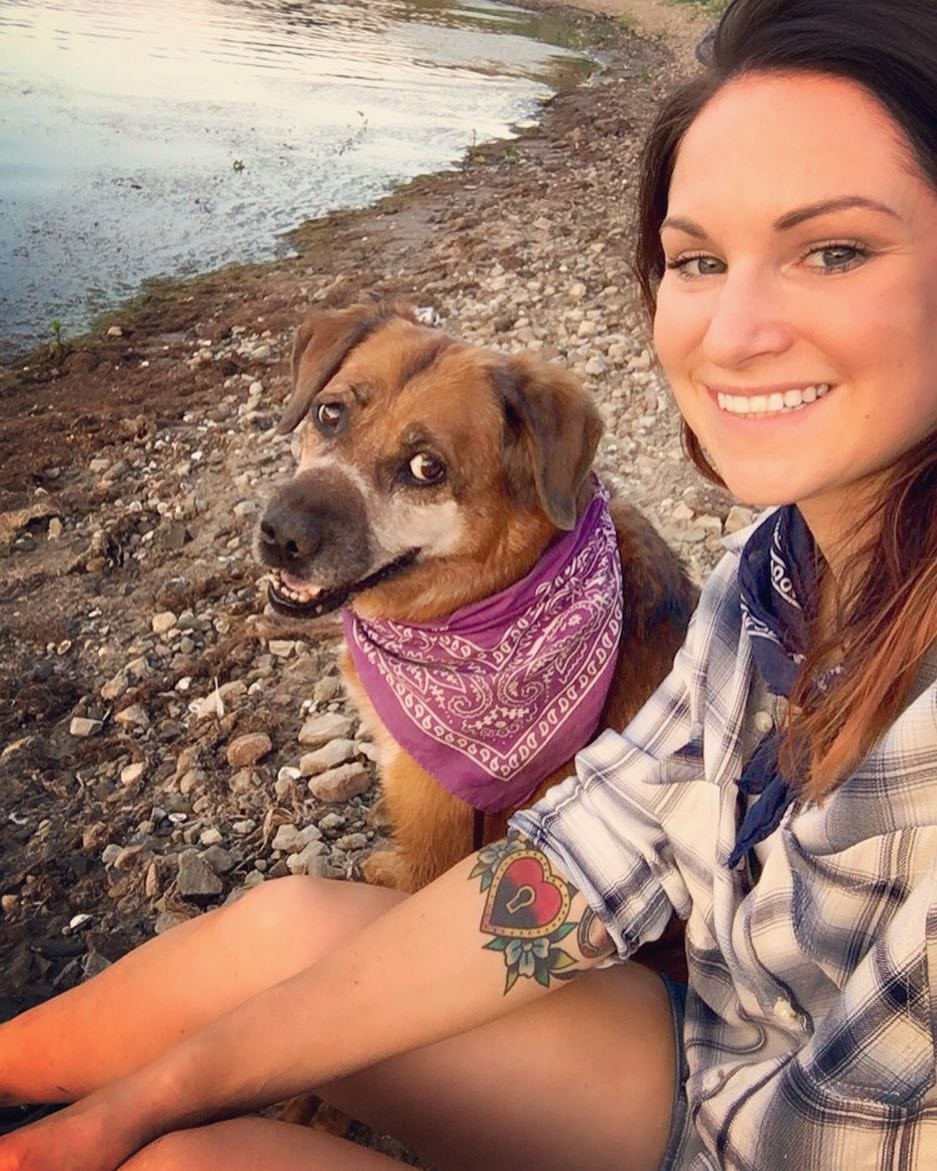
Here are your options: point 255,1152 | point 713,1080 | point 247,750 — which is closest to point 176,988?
point 255,1152

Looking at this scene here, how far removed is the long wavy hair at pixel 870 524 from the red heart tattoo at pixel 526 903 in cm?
59

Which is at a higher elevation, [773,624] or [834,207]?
[834,207]

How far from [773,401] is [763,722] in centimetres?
59

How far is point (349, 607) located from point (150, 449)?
12.3ft

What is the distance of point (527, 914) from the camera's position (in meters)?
2.02

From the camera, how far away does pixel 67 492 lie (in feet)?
19.9

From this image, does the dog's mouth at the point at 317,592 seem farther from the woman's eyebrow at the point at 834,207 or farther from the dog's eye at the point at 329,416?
the woman's eyebrow at the point at 834,207

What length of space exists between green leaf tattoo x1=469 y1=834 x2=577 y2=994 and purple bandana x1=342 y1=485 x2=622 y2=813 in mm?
909

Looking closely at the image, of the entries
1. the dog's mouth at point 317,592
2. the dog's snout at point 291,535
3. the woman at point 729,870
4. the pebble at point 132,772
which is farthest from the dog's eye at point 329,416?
the pebble at point 132,772

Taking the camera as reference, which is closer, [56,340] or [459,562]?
[459,562]

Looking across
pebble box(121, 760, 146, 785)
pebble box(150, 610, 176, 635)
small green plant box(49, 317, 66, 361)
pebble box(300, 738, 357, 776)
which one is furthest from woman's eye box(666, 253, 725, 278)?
small green plant box(49, 317, 66, 361)

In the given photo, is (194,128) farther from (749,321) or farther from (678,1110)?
(678,1110)

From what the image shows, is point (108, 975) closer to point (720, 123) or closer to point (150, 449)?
point (720, 123)

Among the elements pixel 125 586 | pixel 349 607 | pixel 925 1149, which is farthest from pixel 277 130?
pixel 925 1149
